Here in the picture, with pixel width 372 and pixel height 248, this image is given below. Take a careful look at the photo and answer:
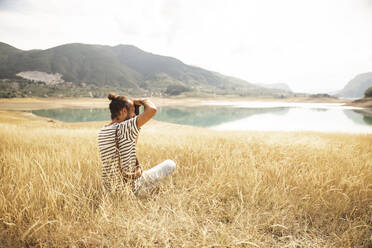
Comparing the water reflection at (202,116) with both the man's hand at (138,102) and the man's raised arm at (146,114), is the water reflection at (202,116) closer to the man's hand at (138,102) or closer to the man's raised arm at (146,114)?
the man's hand at (138,102)

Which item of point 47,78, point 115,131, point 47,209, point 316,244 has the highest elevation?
point 47,78

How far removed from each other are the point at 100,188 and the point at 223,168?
202 cm

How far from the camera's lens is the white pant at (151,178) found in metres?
2.48

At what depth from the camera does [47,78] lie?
602 ft

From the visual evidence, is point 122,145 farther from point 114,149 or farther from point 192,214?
point 192,214

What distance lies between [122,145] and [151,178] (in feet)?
2.24

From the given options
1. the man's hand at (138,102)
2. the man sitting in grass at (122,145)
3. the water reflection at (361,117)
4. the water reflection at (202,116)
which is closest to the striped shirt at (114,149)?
the man sitting in grass at (122,145)

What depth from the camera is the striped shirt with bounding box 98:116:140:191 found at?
2.34 meters

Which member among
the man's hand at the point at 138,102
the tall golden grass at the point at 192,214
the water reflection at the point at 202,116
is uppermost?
the man's hand at the point at 138,102

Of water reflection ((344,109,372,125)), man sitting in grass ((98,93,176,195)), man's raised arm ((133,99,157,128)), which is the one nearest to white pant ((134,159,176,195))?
man sitting in grass ((98,93,176,195))

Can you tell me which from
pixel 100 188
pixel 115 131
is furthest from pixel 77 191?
pixel 115 131

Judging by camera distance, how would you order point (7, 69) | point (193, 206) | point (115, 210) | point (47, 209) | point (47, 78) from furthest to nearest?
point (47, 78) < point (7, 69) < point (193, 206) < point (115, 210) < point (47, 209)

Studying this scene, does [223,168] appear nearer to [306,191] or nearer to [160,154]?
[306,191]

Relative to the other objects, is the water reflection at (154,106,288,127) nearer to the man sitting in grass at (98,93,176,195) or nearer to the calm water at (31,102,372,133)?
the calm water at (31,102,372,133)
